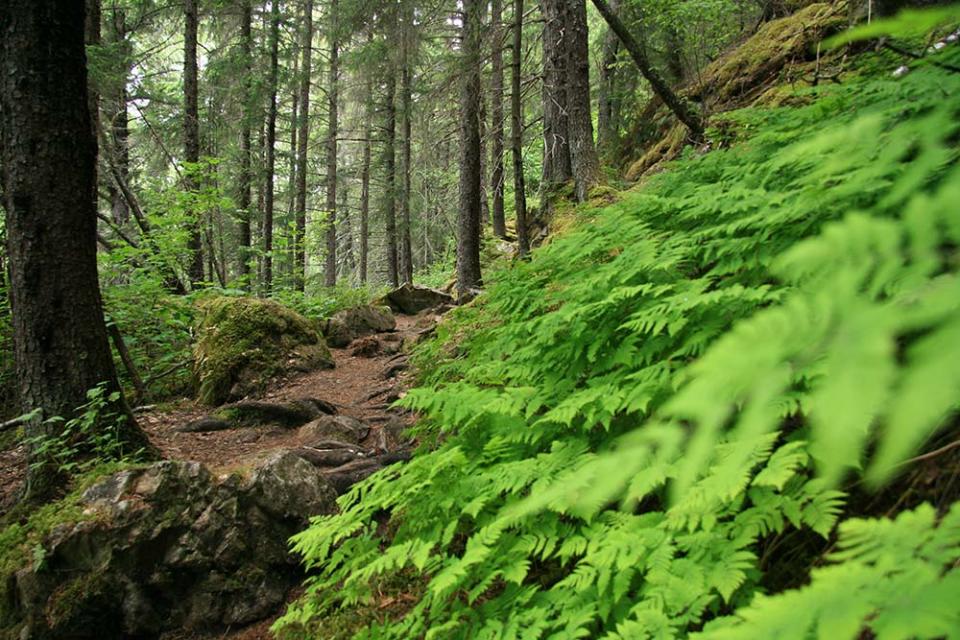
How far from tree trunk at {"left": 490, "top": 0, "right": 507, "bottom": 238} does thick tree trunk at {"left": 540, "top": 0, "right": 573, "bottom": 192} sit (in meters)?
0.87

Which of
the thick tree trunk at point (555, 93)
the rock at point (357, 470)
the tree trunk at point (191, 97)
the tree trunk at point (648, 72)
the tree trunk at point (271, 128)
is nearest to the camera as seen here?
the rock at point (357, 470)

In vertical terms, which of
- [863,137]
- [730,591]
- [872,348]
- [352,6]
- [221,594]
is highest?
[352,6]

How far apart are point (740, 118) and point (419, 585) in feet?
16.7

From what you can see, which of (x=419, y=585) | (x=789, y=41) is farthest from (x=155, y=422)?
(x=789, y=41)

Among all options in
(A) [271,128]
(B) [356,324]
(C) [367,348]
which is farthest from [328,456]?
(A) [271,128]

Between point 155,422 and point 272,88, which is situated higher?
point 272,88

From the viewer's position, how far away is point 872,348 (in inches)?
22.0

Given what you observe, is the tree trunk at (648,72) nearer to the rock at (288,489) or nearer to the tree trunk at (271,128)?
the rock at (288,489)

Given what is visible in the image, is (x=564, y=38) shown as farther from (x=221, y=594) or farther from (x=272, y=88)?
(x=272, y=88)

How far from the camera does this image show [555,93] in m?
9.56

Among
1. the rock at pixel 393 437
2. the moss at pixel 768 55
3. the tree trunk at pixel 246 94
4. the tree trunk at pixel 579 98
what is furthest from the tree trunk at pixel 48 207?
the tree trunk at pixel 246 94

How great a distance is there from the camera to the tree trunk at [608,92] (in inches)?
538

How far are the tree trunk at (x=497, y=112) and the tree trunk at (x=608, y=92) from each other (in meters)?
2.87

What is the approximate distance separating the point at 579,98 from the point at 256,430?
6.94 m
